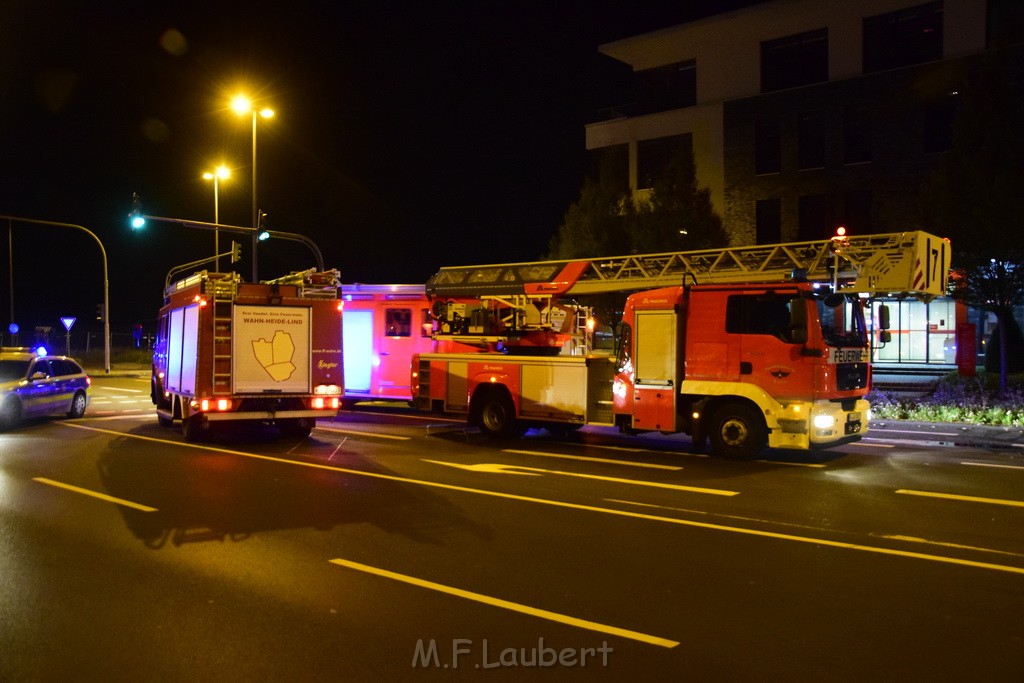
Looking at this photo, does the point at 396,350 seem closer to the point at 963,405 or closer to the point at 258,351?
the point at 258,351

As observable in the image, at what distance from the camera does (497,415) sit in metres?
16.0

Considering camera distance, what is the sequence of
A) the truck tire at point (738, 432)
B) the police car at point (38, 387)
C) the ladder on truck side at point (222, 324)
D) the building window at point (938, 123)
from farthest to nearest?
the building window at point (938, 123) → the police car at point (38, 387) → the ladder on truck side at point (222, 324) → the truck tire at point (738, 432)

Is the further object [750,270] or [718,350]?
[750,270]

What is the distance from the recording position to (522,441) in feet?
51.3

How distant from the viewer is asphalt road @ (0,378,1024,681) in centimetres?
503

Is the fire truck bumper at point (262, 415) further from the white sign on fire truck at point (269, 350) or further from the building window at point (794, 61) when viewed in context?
the building window at point (794, 61)

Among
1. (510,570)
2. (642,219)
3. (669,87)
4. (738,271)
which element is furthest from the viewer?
(669,87)

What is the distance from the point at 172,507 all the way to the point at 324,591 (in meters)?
3.82

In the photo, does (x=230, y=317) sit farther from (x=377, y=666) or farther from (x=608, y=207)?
(x=608, y=207)

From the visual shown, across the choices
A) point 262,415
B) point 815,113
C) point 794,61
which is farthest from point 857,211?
point 262,415

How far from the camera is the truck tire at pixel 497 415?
51.6ft

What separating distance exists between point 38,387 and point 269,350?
6.78 metres

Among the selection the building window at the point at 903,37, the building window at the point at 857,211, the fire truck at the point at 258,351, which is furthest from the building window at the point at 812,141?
the fire truck at the point at 258,351

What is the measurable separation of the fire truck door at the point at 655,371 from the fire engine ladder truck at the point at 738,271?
822 mm
